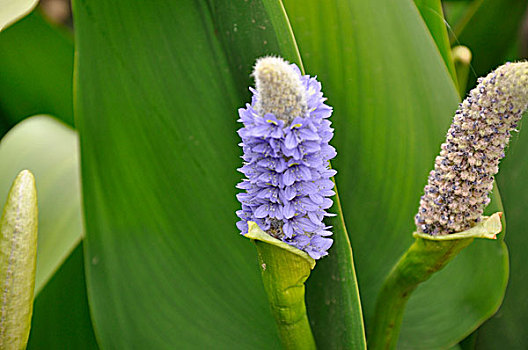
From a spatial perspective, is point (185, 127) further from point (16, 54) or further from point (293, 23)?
point (16, 54)

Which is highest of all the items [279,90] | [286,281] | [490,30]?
[279,90]

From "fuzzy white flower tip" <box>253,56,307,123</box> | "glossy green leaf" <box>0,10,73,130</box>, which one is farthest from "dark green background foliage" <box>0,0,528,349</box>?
"glossy green leaf" <box>0,10,73,130</box>

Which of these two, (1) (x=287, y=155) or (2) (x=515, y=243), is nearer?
(1) (x=287, y=155)

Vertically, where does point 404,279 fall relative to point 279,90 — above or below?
below

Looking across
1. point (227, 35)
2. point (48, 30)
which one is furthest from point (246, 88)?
point (48, 30)

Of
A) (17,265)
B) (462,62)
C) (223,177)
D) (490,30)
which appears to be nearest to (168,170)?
(223,177)

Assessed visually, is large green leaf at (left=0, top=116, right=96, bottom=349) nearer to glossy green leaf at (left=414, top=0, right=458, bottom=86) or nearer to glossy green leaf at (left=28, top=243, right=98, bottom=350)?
glossy green leaf at (left=28, top=243, right=98, bottom=350)

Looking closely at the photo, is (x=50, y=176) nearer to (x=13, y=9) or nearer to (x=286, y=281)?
(x=13, y=9)
